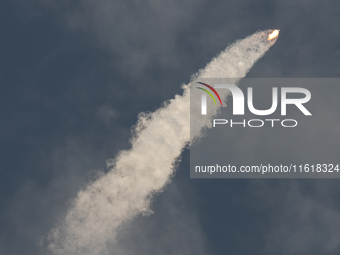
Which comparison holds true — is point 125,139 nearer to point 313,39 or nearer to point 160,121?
point 160,121

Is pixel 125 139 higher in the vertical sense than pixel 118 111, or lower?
lower

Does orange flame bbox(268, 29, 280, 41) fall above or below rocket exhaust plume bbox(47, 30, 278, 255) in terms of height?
above

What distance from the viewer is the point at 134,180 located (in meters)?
94.1

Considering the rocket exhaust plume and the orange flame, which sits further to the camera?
the orange flame

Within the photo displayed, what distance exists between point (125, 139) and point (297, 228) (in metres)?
45.0

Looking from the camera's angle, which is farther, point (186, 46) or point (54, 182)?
point (186, 46)

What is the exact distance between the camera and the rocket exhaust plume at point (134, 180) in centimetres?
9138

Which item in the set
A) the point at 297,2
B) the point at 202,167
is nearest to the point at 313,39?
the point at 297,2

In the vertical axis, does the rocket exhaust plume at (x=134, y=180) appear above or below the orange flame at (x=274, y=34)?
below

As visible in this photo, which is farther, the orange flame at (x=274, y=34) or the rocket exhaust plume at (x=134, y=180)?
the orange flame at (x=274, y=34)

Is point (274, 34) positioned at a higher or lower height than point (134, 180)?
higher

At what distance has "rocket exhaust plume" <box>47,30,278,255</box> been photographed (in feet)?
300

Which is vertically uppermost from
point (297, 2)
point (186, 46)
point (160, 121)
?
point (297, 2)

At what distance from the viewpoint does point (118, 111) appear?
96.0 metres
